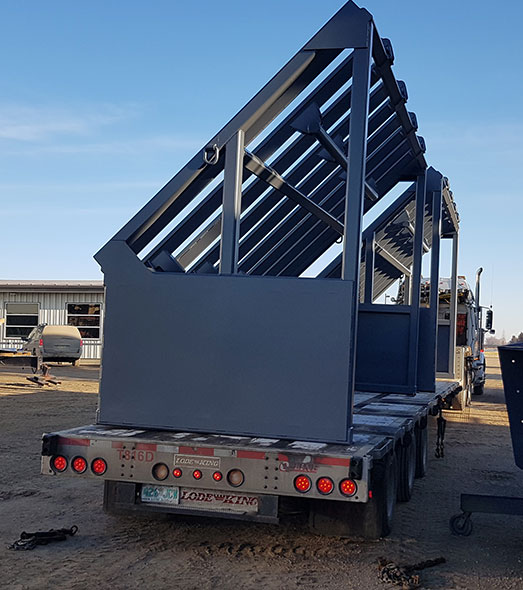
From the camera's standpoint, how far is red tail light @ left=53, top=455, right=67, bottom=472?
5.52 meters

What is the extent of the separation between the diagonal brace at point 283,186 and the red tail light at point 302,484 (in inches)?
106

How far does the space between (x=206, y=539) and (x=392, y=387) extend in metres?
4.86

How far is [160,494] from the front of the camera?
18.0 feet

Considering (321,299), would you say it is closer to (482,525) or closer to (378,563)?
(378,563)

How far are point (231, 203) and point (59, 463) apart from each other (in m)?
2.43

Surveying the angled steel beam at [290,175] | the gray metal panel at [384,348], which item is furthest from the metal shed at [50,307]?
the angled steel beam at [290,175]

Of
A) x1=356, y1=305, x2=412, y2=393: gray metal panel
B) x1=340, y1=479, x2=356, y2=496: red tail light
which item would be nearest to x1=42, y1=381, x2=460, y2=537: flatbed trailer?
x1=340, y1=479, x2=356, y2=496: red tail light

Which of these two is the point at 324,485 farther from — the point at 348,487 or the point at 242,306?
the point at 242,306

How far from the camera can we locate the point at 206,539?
595 centimetres

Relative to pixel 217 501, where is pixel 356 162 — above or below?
above

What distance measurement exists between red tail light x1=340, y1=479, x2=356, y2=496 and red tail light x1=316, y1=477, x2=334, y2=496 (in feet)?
0.27

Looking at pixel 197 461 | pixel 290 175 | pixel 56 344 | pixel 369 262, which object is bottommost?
pixel 197 461

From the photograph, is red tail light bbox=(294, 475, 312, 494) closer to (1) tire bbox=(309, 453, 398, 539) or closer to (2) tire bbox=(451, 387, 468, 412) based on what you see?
(1) tire bbox=(309, 453, 398, 539)

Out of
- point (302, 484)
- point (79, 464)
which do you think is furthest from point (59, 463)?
point (302, 484)
